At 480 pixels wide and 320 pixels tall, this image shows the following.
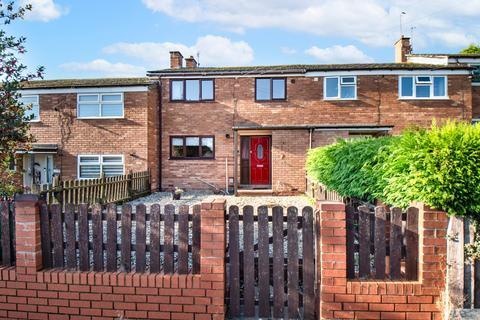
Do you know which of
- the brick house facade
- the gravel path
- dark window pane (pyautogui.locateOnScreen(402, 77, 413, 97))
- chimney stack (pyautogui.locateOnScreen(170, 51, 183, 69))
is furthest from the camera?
chimney stack (pyautogui.locateOnScreen(170, 51, 183, 69))

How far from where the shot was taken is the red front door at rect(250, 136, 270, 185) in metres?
16.2

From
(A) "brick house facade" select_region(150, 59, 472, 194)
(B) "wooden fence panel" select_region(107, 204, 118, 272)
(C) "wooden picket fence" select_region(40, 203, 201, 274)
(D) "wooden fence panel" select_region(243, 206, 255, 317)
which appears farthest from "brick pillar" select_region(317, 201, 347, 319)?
(A) "brick house facade" select_region(150, 59, 472, 194)

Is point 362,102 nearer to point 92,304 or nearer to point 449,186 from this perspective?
point 449,186

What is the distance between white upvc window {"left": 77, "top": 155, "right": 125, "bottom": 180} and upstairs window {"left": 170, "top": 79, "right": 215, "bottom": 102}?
415 centimetres

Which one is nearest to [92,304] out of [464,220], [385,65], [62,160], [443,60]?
[464,220]

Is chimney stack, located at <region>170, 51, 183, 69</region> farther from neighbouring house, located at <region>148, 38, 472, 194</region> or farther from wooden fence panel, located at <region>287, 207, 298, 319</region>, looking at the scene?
wooden fence panel, located at <region>287, 207, 298, 319</region>

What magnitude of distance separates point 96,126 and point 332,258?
15116 mm

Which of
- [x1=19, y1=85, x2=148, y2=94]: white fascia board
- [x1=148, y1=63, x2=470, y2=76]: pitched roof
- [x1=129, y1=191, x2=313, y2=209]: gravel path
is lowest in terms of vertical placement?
[x1=129, y1=191, x2=313, y2=209]: gravel path

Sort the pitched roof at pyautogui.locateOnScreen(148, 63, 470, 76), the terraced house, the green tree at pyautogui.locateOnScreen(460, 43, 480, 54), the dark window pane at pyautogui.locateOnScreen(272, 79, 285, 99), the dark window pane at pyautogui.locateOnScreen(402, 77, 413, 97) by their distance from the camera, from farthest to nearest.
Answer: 1. the green tree at pyautogui.locateOnScreen(460, 43, 480, 54)
2. the dark window pane at pyautogui.locateOnScreen(272, 79, 285, 99)
3. the dark window pane at pyautogui.locateOnScreen(402, 77, 413, 97)
4. the terraced house
5. the pitched roof at pyautogui.locateOnScreen(148, 63, 470, 76)

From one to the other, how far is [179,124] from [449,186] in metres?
14.1

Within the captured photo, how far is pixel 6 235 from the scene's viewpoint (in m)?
3.60

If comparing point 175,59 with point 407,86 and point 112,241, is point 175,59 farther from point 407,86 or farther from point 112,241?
point 112,241

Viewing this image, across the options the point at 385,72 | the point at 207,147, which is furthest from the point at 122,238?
the point at 385,72

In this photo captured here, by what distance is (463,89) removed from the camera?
15344 millimetres
